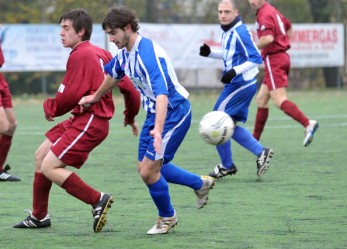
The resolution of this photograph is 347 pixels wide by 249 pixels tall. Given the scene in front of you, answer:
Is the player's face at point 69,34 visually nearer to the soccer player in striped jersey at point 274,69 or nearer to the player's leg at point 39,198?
the player's leg at point 39,198

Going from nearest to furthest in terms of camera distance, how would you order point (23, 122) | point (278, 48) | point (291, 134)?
point (278, 48)
point (291, 134)
point (23, 122)

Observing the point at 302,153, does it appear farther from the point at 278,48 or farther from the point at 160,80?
the point at 160,80

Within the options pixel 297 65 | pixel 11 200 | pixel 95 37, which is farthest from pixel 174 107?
pixel 297 65

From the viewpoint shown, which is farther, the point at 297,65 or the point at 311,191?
the point at 297,65

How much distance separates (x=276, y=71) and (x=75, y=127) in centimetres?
561

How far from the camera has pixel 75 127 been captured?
7.14 meters

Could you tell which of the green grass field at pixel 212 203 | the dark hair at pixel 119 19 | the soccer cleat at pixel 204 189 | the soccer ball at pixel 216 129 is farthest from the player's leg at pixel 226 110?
the dark hair at pixel 119 19

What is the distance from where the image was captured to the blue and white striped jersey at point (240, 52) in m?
9.84

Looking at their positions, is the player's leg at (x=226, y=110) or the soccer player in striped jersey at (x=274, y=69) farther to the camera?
the soccer player in striped jersey at (x=274, y=69)

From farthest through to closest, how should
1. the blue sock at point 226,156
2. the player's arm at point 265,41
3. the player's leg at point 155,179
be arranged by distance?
the player's arm at point 265,41, the blue sock at point 226,156, the player's leg at point 155,179

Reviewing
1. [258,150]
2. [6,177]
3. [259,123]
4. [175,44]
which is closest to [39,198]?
[6,177]

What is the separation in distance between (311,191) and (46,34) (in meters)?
15.6

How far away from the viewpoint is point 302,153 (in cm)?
1262

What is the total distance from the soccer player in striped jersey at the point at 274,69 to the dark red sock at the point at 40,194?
5037 mm
